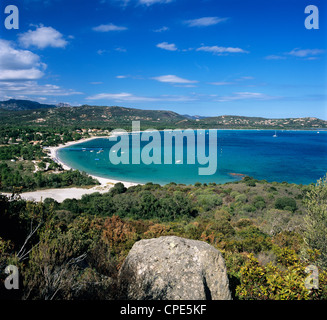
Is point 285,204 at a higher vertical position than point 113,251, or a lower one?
lower

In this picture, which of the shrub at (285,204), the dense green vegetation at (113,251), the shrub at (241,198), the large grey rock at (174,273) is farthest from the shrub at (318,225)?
the shrub at (241,198)

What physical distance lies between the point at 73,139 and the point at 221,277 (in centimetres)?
10395

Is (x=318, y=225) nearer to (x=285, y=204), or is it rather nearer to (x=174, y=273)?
(x=174, y=273)

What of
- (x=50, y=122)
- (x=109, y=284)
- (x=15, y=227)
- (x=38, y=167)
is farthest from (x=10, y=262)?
(x=50, y=122)

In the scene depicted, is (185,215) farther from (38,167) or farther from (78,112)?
(78,112)

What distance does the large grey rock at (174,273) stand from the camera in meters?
4.83

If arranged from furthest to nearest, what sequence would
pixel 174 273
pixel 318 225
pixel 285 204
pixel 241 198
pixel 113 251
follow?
pixel 241 198, pixel 285 204, pixel 318 225, pixel 113 251, pixel 174 273

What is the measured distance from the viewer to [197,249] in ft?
18.2

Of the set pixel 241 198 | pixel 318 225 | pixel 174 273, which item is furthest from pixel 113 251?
pixel 241 198

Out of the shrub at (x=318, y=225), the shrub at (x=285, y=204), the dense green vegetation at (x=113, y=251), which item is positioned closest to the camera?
the dense green vegetation at (x=113, y=251)

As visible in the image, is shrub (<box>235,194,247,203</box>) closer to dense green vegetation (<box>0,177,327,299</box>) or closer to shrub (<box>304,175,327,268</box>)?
dense green vegetation (<box>0,177,327,299</box>)

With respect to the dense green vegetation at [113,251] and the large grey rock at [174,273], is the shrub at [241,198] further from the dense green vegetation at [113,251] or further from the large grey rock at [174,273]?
the large grey rock at [174,273]

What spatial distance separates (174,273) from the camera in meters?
5.08

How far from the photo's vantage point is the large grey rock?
4.83m
